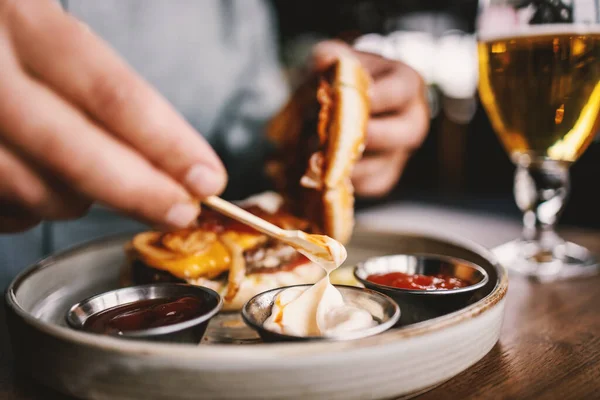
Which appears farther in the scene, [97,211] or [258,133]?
[258,133]

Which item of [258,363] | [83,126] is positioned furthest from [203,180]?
[258,363]

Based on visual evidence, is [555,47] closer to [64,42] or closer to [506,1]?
[506,1]

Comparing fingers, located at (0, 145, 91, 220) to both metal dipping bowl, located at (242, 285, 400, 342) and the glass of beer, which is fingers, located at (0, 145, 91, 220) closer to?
metal dipping bowl, located at (242, 285, 400, 342)

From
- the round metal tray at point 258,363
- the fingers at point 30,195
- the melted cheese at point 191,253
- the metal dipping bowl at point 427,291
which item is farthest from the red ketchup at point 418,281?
the fingers at point 30,195

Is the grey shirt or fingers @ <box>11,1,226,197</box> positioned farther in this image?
the grey shirt

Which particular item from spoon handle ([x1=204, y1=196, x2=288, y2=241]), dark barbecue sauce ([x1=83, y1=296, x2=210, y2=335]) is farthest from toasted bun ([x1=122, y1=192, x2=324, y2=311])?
spoon handle ([x1=204, y1=196, x2=288, y2=241])

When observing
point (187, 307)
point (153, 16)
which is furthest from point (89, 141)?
point (153, 16)
